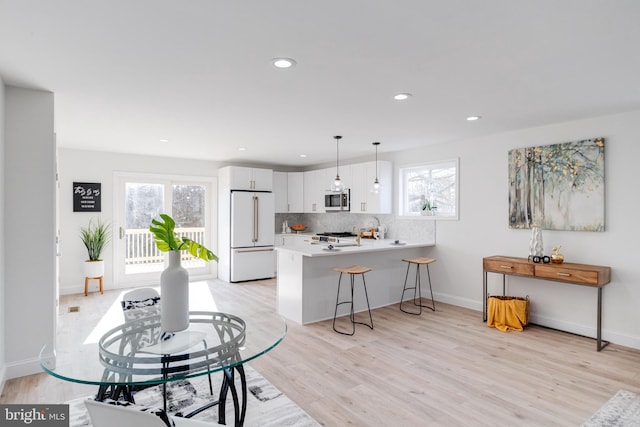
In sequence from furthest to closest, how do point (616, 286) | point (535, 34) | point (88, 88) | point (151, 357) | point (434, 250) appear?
Result: point (434, 250) < point (616, 286) < point (88, 88) < point (535, 34) < point (151, 357)

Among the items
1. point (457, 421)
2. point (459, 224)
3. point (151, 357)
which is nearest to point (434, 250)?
point (459, 224)

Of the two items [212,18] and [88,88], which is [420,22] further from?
[88,88]

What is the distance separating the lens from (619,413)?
254 centimetres

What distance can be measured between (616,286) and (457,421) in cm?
269

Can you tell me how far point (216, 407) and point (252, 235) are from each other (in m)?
4.63

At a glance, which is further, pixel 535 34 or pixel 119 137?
pixel 119 137

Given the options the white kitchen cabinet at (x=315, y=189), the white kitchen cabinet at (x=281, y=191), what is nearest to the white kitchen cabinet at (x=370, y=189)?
the white kitchen cabinet at (x=315, y=189)

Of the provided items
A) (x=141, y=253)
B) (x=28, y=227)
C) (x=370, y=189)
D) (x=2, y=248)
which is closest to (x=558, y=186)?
(x=370, y=189)

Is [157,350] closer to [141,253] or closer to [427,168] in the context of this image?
[427,168]

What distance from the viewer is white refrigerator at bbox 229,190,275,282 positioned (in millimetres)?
6922

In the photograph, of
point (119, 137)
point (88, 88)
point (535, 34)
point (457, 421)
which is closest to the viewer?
point (535, 34)

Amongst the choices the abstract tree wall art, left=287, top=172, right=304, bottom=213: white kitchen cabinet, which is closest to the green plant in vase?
the abstract tree wall art

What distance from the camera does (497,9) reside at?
185cm

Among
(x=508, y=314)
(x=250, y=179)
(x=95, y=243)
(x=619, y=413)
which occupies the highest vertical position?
(x=250, y=179)
